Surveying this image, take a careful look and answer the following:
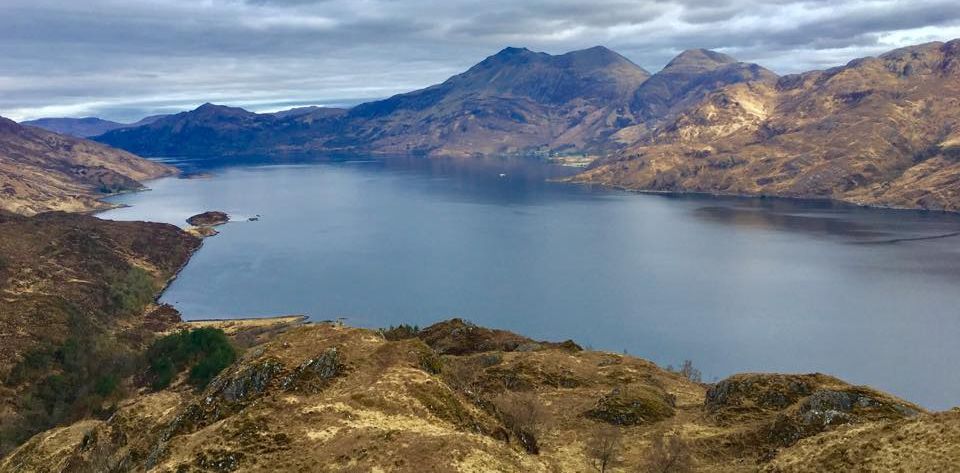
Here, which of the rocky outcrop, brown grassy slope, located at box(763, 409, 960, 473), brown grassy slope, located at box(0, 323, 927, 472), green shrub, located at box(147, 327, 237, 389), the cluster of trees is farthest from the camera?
green shrub, located at box(147, 327, 237, 389)

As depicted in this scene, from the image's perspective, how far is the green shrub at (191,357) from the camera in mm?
125000

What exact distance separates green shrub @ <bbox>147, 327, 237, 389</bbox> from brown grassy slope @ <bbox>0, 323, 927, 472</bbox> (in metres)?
50.6

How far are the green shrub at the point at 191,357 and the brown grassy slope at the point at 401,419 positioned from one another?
166 ft

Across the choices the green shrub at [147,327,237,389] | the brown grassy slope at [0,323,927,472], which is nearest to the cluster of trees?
the green shrub at [147,327,237,389]

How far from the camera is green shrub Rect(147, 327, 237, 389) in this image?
410ft

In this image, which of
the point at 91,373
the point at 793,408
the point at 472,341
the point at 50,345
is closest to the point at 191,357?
the point at 91,373

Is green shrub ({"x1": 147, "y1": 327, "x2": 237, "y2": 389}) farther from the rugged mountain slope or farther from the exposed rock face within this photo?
the exposed rock face

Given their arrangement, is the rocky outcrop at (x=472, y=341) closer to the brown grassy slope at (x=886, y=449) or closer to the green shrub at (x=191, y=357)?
the green shrub at (x=191, y=357)

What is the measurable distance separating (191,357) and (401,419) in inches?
4251

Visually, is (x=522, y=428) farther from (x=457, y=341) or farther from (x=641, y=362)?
(x=457, y=341)

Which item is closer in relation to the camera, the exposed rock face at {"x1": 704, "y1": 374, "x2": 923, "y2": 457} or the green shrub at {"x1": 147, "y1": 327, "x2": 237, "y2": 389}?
the exposed rock face at {"x1": 704, "y1": 374, "x2": 923, "y2": 457}

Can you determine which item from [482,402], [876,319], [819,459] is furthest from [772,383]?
[876,319]

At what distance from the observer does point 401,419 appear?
159ft

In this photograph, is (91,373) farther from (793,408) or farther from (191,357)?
(793,408)
